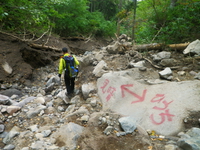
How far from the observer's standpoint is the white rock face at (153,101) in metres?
A: 2.76

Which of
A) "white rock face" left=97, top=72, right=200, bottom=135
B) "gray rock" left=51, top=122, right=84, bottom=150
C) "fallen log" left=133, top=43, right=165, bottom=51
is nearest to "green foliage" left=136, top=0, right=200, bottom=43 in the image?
"fallen log" left=133, top=43, right=165, bottom=51

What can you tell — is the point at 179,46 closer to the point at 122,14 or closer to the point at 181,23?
the point at 181,23

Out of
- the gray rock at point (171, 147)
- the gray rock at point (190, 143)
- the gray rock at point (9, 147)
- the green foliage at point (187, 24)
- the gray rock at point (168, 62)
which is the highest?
the green foliage at point (187, 24)

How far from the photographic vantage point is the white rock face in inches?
109

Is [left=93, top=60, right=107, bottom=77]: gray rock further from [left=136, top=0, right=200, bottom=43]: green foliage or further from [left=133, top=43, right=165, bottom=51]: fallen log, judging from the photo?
[left=136, top=0, right=200, bottom=43]: green foliage

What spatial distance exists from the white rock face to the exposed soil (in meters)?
0.27

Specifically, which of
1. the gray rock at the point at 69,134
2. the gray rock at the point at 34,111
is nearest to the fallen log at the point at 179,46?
the gray rock at the point at 69,134

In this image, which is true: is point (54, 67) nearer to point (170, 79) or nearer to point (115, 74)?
point (115, 74)

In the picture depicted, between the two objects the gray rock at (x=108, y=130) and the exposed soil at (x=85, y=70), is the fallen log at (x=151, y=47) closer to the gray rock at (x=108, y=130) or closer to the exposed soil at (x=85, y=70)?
the exposed soil at (x=85, y=70)

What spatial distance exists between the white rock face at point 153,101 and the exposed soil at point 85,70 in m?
0.27

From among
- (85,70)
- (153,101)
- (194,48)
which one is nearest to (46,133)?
(153,101)

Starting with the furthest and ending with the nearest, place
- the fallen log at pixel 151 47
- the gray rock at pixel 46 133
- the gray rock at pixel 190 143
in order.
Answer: the fallen log at pixel 151 47 → the gray rock at pixel 46 133 → the gray rock at pixel 190 143

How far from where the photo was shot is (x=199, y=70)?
4129 millimetres

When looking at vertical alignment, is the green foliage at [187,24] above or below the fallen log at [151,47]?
above
